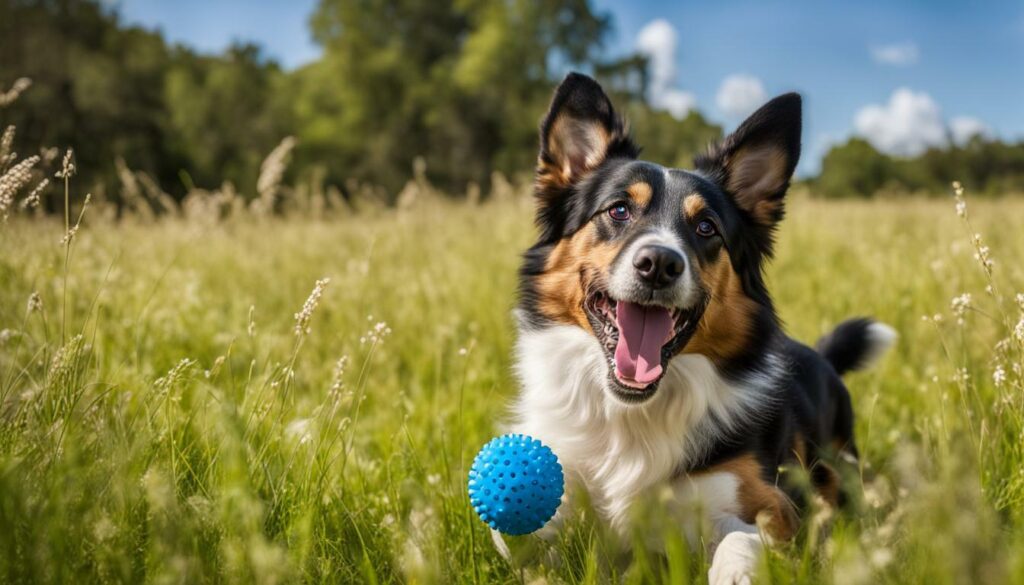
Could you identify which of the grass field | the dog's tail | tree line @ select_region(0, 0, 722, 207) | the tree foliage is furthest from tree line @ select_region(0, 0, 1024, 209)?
the dog's tail

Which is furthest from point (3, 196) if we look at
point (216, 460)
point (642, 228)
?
point (642, 228)

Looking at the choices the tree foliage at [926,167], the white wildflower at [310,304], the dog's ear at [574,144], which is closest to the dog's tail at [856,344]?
the dog's ear at [574,144]

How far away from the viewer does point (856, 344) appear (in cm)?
407

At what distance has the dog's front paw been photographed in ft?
6.32

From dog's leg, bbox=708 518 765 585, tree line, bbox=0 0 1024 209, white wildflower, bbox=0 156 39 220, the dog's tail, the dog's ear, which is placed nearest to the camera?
dog's leg, bbox=708 518 765 585

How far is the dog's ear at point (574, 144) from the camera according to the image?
10.7 feet

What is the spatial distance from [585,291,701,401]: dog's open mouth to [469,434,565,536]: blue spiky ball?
17.8 inches

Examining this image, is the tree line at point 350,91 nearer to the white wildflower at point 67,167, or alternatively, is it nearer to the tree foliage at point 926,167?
the tree foliage at point 926,167

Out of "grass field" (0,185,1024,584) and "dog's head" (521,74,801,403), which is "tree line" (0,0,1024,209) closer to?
"grass field" (0,185,1024,584)

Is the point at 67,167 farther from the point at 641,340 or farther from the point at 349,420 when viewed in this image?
the point at 641,340

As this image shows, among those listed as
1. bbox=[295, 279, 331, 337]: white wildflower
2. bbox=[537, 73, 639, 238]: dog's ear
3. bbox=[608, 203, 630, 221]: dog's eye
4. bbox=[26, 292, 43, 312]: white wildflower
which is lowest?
bbox=[26, 292, 43, 312]: white wildflower

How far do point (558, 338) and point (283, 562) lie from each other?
1.52 metres

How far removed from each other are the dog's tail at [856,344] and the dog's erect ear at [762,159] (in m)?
1.08

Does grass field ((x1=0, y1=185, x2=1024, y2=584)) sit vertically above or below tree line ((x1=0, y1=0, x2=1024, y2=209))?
below
